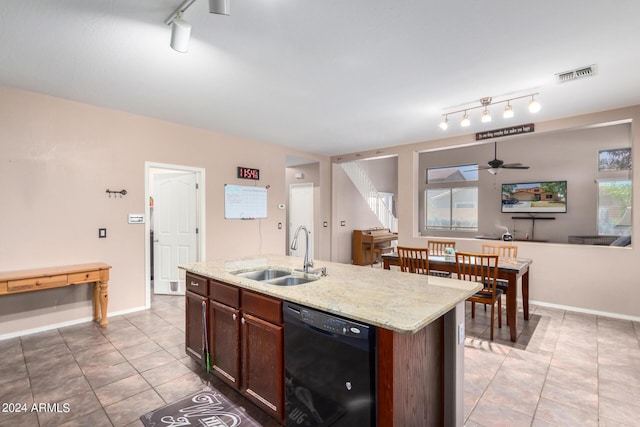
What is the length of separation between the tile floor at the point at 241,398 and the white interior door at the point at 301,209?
13.1ft

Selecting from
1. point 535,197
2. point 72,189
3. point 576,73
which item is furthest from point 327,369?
point 535,197

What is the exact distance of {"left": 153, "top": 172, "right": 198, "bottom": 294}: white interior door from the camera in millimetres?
4738

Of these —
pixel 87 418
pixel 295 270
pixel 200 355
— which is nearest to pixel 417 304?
pixel 295 270

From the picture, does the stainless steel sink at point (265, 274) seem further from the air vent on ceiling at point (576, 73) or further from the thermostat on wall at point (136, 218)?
the air vent on ceiling at point (576, 73)

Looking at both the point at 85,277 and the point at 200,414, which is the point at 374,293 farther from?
the point at 85,277

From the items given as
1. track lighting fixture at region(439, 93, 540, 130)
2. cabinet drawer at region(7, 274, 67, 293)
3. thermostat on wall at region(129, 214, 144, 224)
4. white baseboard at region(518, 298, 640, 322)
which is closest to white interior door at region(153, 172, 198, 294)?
thermostat on wall at region(129, 214, 144, 224)

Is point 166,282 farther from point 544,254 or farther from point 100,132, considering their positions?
point 544,254

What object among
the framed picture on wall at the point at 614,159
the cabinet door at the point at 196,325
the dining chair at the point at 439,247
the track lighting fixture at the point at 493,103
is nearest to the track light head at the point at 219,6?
the cabinet door at the point at 196,325

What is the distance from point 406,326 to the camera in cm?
122

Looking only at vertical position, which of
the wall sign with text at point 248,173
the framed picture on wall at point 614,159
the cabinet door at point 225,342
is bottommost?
the cabinet door at point 225,342

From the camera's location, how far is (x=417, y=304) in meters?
1.53

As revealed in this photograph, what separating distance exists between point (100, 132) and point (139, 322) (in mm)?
2406

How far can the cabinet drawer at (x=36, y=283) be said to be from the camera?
2.87 m

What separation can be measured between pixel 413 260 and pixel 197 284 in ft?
8.44
